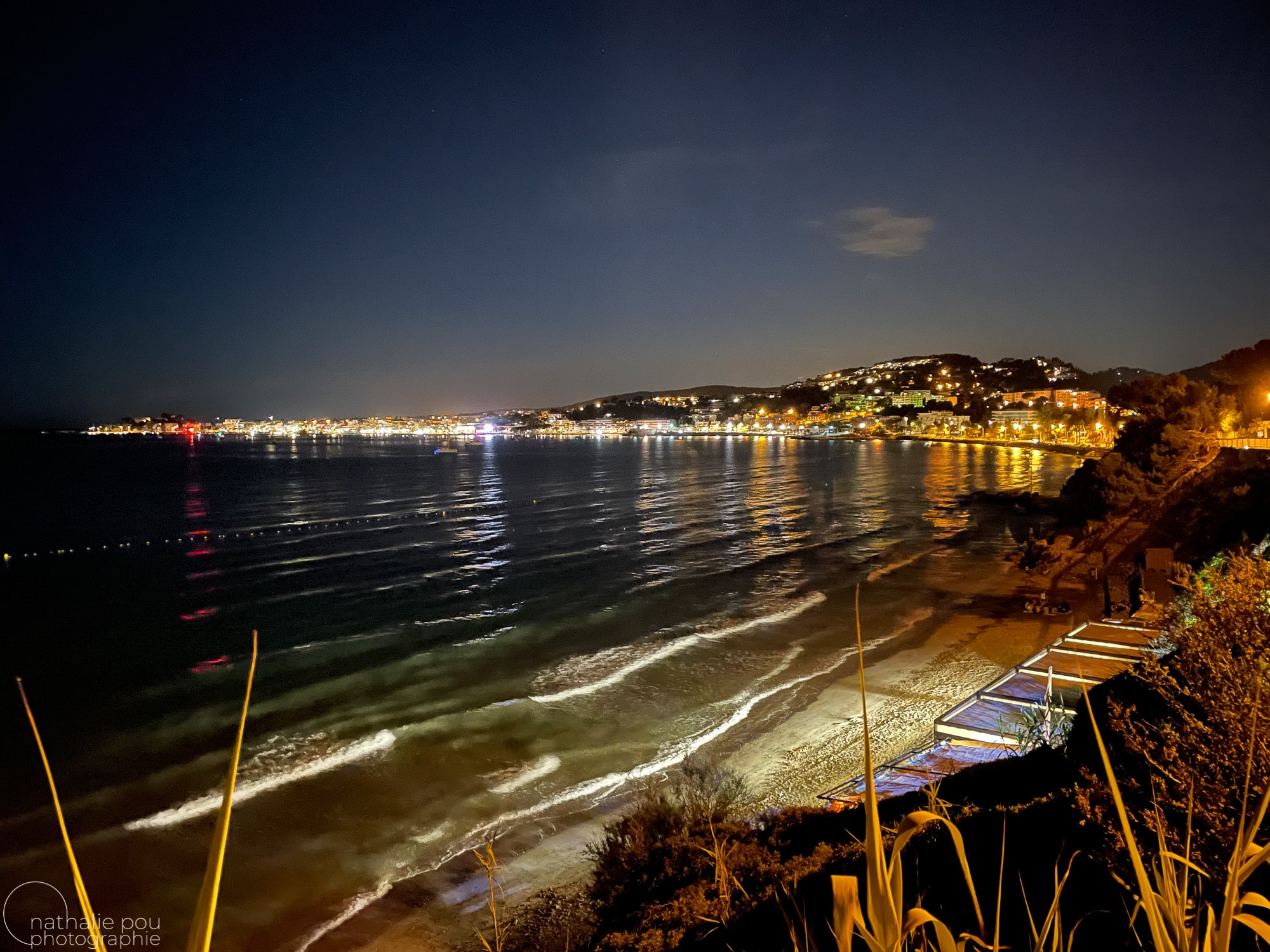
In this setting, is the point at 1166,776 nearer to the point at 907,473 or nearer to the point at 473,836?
the point at 473,836

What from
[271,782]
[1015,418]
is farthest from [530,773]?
[1015,418]

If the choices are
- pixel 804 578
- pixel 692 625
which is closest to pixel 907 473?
pixel 804 578

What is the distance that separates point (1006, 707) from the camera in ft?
35.1

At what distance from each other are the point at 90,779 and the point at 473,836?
20.8ft

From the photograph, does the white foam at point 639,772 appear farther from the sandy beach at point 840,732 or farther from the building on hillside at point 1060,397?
the building on hillside at point 1060,397

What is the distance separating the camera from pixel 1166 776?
439cm

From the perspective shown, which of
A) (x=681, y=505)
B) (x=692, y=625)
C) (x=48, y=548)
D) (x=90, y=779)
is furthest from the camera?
(x=681, y=505)

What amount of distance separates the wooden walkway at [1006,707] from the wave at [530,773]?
4013 mm

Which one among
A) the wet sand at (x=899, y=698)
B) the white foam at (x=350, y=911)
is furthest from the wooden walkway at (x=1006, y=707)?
the white foam at (x=350, y=911)

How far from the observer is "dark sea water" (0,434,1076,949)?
9430 millimetres

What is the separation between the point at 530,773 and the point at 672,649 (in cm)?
647

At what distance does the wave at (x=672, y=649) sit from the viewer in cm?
1423

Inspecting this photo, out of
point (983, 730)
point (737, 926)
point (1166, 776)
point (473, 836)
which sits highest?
point (1166, 776)

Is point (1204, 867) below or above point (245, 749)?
above
